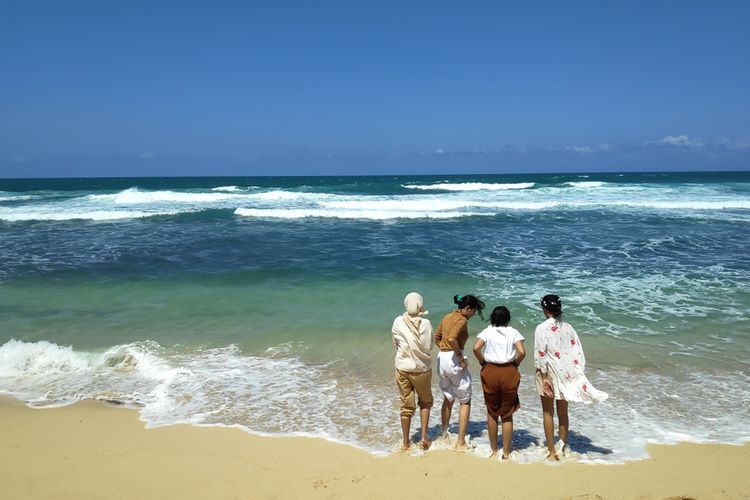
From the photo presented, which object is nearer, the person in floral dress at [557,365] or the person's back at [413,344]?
the person in floral dress at [557,365]

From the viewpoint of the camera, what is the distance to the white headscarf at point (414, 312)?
4520 mm

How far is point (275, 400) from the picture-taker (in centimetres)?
595

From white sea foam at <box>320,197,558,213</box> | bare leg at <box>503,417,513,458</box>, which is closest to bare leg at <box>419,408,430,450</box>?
bare leg at <box>503,417,513,458</box>

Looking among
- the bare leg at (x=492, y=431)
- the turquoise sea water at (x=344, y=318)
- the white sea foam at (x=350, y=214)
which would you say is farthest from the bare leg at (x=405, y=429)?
the white sea foam at (x=350, y=214)

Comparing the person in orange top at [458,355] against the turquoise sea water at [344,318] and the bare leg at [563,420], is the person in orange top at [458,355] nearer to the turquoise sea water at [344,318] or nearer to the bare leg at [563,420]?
the turquoise sea water at [344,318]

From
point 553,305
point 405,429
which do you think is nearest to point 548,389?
point 553,305

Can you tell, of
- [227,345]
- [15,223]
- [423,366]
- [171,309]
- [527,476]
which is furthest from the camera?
[15,223]

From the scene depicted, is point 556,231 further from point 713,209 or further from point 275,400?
point 275,400

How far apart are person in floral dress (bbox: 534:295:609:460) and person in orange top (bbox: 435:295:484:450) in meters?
0.62

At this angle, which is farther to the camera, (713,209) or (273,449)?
(713,209)

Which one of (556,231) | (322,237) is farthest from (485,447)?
(556,231)

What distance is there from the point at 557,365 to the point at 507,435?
79cm

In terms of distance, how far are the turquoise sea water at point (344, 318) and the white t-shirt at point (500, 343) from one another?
3.39 feet

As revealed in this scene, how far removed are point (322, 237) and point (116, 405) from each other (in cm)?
1333
